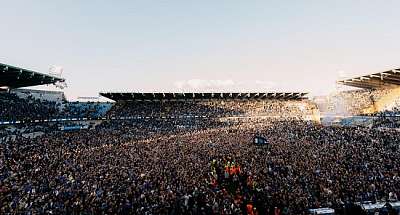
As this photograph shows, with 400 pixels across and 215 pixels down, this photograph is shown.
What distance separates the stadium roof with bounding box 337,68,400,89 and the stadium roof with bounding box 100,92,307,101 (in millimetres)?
9880

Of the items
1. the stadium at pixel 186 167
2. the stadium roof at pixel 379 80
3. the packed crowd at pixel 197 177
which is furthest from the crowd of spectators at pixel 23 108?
the stadium roof at pixel 379 80

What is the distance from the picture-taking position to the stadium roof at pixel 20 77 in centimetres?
3378

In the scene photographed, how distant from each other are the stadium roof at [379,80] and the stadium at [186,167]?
0.22m

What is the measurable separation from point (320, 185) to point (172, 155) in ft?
36.7

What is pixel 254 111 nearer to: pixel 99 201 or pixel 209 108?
pixel 209 108

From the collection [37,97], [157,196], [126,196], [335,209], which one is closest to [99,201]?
[126,196]

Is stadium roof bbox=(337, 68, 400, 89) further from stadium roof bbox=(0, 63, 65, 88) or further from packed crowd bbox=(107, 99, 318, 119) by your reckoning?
stadium roof bbox=(0, 63, 65, 88)

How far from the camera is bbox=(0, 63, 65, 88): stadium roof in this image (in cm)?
3378

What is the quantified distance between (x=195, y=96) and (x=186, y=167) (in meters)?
37.4

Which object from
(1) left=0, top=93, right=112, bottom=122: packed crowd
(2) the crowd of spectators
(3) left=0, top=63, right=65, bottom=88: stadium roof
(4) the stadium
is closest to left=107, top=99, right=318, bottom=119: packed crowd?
(1) left=0, top=93, right=112, bottom=122: packed crowd

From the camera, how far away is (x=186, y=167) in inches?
732

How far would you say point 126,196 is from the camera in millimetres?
13547

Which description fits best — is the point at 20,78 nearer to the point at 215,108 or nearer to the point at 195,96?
the point at 195,96

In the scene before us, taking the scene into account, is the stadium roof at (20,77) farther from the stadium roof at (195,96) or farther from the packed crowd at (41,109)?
the stadium roof at (195,96)
